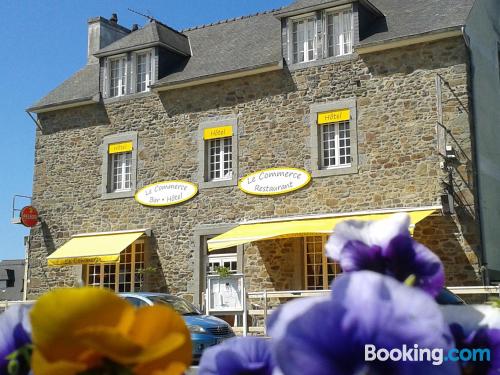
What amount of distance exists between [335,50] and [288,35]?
126 centimetres

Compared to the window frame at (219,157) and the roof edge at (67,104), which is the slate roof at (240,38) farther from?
the window frame at (219,157)

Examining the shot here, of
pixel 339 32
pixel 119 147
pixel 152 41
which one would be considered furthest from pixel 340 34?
pixel 119 147

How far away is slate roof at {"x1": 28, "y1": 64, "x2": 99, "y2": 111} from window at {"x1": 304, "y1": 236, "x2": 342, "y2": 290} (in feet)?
25.0

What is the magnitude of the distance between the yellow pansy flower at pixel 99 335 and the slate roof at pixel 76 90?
63.7 feet

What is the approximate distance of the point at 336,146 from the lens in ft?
53.0

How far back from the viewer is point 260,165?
16.8 meters

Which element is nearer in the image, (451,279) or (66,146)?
(451,279)

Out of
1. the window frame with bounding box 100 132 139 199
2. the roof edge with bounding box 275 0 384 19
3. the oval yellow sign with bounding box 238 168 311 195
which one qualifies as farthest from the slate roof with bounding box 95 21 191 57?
the oval yellow sign with bounding box 238 168 311 195

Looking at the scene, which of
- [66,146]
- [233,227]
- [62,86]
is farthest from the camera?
[62,86]

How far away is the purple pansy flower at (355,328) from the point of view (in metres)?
0.66

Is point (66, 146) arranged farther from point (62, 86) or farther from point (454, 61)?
point (454, 61)

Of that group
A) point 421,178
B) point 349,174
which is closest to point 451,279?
point 421,178

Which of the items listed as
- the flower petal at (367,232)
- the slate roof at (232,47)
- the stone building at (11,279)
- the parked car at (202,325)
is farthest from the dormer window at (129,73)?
the flower petal at (367,232)

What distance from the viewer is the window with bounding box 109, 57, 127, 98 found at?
1942cm
